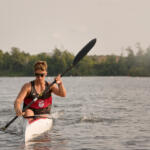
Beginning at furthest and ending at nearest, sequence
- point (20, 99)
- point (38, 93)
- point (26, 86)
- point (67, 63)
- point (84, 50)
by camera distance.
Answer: point (67, 63) < point (84, 50) < point (38, 93) < point (26, 86) < point (20, 99)

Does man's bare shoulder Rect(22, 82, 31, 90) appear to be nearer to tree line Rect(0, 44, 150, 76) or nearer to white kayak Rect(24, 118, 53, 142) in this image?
white kayak Rect(24, 118, 53, 142)

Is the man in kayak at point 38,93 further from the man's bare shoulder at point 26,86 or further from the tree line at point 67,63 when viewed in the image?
the tree line at point 67,63

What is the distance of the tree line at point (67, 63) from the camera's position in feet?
561

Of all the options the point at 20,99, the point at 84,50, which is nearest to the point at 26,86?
the point at 20,99

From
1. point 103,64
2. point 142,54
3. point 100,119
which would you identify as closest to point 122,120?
point 100,119

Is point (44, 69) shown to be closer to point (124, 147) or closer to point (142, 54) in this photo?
point (124, 147)

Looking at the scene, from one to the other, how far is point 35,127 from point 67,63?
175646mm

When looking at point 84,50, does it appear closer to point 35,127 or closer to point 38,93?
point 38,93

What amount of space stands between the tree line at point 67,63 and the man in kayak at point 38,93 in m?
156

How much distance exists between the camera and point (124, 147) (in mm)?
9453

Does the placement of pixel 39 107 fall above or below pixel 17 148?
above

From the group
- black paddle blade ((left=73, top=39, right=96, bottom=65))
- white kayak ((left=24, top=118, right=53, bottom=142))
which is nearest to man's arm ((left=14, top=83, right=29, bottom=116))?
white kayak ((left=24, top=118, right=53, bottom=142))

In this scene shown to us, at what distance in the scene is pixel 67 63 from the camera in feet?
609

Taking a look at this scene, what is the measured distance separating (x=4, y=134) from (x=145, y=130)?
4.77m
